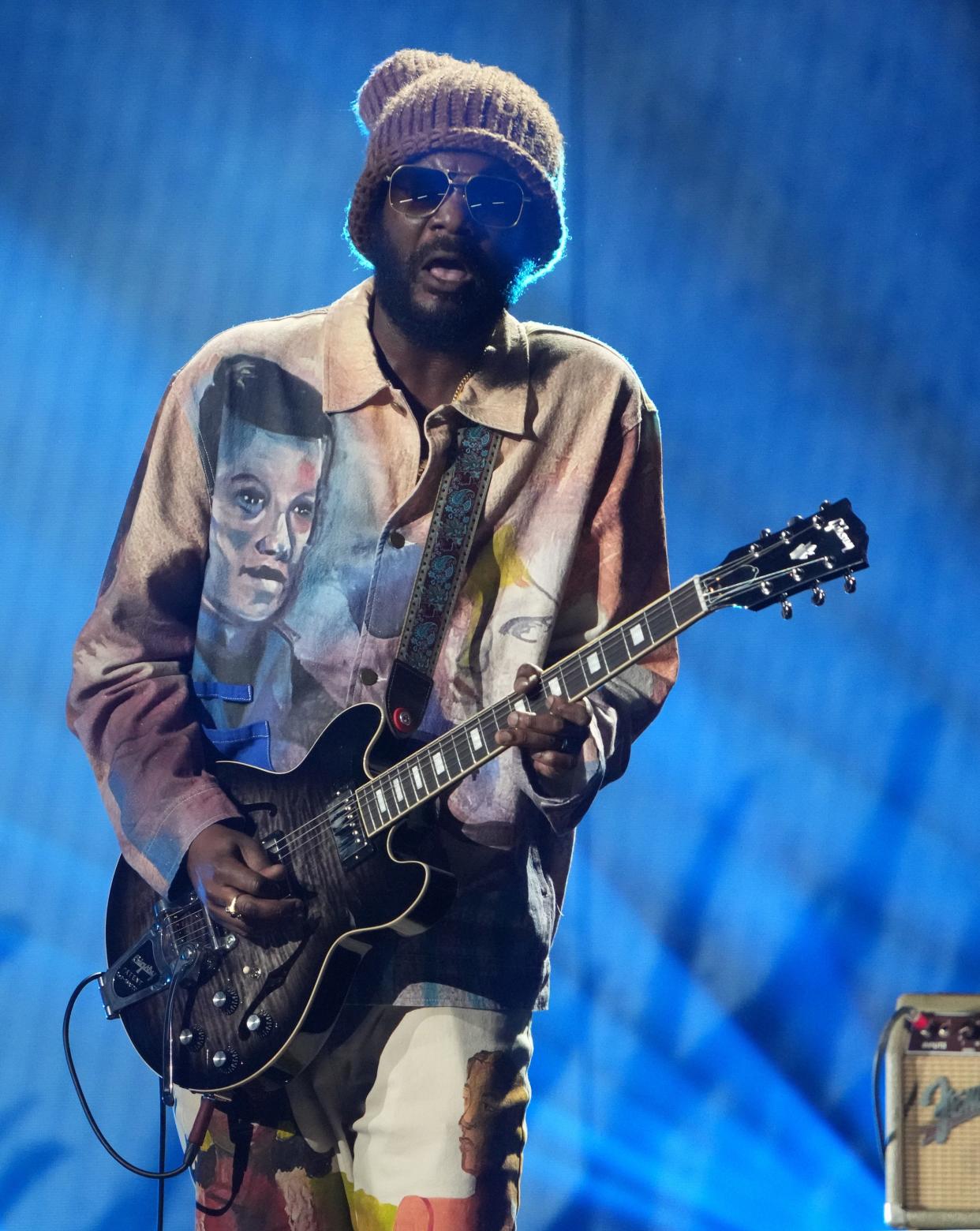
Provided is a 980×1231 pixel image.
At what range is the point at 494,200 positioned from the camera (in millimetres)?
2432

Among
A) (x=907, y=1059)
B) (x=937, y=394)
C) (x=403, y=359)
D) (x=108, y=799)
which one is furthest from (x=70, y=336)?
(x=907, y=1059)

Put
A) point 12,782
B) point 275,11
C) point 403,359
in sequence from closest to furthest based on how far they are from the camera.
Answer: point 403,359 < point 12,782 < point 275,11

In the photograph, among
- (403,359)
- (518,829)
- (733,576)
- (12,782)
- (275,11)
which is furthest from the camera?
(275,11)

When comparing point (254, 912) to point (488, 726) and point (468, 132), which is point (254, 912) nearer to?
point (488, 726)

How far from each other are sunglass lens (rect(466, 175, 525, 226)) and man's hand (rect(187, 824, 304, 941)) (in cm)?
104

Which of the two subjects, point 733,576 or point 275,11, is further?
point 275,11

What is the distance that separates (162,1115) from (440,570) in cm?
101

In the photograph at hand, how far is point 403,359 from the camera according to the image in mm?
2562

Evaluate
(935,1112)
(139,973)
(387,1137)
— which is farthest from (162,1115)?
(935,1112)

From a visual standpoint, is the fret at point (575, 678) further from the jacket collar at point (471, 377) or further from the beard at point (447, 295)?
the beard at point (447, 295)

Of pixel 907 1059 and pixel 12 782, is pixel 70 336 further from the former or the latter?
pixel 907 1059

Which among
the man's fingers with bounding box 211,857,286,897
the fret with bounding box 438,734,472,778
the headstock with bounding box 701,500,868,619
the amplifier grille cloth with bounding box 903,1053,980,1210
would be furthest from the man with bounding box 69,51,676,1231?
the amplifier grille cloth with bounding box 903,1053,980,1210

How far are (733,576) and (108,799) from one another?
109 centimetres

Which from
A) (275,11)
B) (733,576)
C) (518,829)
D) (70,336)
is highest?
(275,11)
